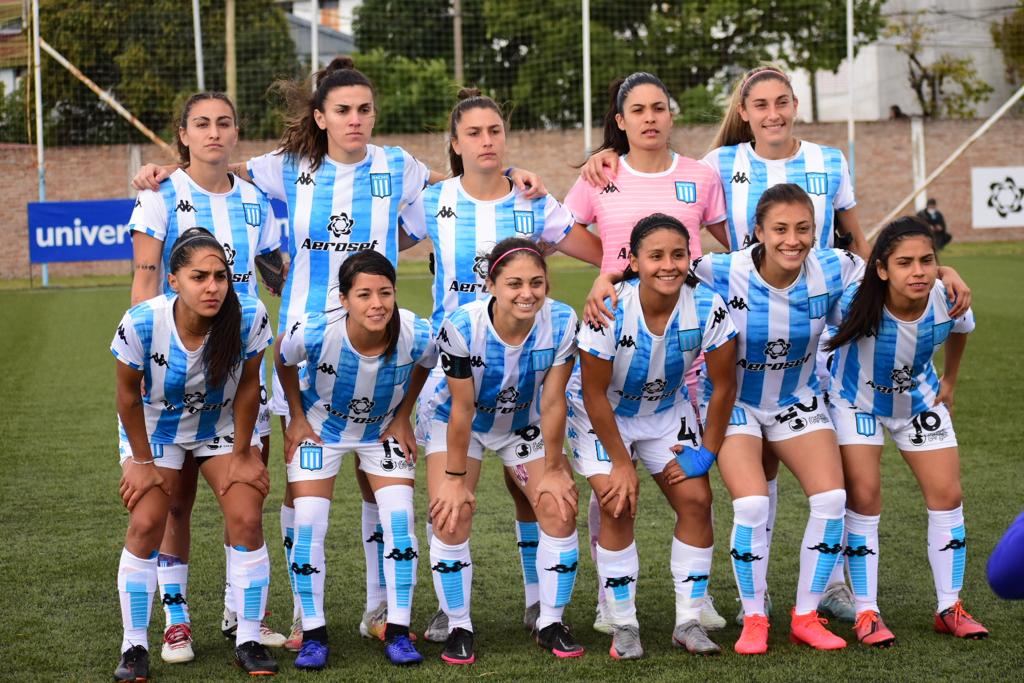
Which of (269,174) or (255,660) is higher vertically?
(269,174)

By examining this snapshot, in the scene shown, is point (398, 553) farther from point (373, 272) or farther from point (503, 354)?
point (373, 272)

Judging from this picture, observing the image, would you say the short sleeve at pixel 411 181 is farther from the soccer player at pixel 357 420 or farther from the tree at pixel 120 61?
the tree at pixel 120 61

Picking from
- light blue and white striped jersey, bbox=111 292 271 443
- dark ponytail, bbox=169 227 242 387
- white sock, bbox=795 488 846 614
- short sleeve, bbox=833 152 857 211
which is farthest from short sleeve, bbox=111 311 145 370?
short sleeve, bbox=833 152 857 211

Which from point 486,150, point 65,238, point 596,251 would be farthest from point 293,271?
point 65,238

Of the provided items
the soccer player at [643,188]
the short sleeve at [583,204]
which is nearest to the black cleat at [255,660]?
the soccer player at [643,188]

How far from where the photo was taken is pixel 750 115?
15.1 ft

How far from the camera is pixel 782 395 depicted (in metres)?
4.28

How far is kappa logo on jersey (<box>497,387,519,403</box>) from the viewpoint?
4207 mm

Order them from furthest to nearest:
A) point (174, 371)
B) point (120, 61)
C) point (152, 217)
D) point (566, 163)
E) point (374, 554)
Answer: point (566, 163) → point (120, 61) → point (374, 554) → point (152, 217) → point (174, 371)

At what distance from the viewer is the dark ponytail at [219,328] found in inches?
157

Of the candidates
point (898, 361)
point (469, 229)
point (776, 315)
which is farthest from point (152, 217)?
point (898, 361)

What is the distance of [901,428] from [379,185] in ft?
6.69

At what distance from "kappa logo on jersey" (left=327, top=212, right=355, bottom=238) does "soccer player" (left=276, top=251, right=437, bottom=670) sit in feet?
1.27

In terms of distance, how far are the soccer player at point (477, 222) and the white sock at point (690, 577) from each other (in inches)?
22.2
